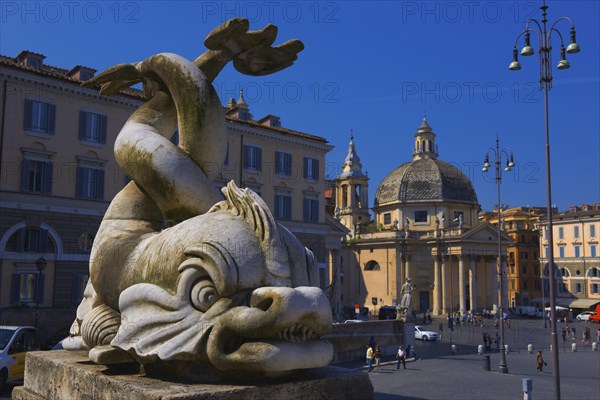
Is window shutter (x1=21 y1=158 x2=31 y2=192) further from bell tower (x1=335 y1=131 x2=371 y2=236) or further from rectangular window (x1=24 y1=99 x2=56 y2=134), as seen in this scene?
bell tower (x1=335 y1=131 x2=371 y2=236)

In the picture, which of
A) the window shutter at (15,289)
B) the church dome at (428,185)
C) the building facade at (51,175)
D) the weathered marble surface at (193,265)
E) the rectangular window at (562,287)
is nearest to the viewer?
the weathered marble surface at (193,265)

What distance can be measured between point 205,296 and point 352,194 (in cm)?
6765

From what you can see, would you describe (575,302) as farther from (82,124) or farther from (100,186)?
(82,124)

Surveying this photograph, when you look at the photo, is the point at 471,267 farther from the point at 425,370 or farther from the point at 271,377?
the point at 271,377

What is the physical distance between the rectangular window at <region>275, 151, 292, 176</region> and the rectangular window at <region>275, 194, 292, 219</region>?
1.39 meters

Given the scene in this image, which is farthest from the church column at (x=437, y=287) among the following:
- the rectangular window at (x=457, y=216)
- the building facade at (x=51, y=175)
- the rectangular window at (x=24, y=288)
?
the rectangular window at (x=24, y=288)

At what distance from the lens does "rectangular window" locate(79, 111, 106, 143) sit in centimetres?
2716

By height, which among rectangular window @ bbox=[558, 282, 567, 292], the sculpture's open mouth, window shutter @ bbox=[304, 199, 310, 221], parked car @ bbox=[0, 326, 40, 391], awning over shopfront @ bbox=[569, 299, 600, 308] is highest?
window shutter @ bbox=[304, 199, 310, 221]

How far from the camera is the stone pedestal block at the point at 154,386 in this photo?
340cm

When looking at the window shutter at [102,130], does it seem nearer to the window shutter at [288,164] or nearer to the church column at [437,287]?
the window shutter at [288,164]

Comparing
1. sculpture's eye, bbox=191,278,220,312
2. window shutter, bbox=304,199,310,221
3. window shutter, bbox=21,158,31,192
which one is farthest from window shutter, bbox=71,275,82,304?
sculpture's eye, bbox=191,278,220,312

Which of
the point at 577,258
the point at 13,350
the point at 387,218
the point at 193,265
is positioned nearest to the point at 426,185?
the point at 387,218

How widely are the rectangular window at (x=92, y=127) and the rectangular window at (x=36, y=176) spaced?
2198 mm

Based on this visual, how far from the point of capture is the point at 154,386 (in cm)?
355
